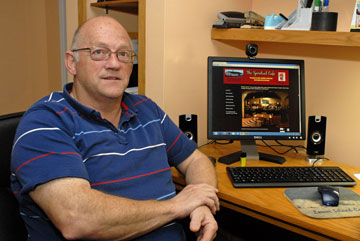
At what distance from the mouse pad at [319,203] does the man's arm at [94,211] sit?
463 millimetres

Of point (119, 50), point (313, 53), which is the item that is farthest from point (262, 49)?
point (119, 50)

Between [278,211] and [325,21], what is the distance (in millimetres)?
944

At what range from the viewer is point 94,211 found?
3.74ft

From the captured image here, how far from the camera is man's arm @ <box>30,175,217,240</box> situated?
111cm

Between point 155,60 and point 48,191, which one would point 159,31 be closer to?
point 155,60

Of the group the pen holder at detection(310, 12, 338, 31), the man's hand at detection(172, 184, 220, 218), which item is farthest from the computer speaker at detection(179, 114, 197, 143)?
the pen holder at detection(310, 12, 338, 31)

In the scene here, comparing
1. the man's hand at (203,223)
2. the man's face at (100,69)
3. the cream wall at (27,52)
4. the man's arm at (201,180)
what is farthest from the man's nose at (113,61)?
the cream wall at (27,52)

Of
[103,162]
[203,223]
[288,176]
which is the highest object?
[103,162]

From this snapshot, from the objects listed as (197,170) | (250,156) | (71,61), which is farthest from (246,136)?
(71,61)

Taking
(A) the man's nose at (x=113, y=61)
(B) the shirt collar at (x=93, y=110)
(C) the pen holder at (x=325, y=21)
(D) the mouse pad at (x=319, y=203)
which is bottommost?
(D) the mouse pad at (x=319, y=203)

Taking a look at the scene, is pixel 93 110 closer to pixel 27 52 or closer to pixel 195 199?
pixel 195 199

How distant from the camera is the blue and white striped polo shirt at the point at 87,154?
3.78 ft

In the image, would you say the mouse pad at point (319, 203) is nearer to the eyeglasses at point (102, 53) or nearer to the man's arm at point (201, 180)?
the man's arm at point (201, 180)

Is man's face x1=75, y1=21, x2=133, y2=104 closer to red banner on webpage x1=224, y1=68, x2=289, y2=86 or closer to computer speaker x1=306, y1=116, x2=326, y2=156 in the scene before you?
red banner on webpage x1=224, y1=68, x2=289, y2=86
